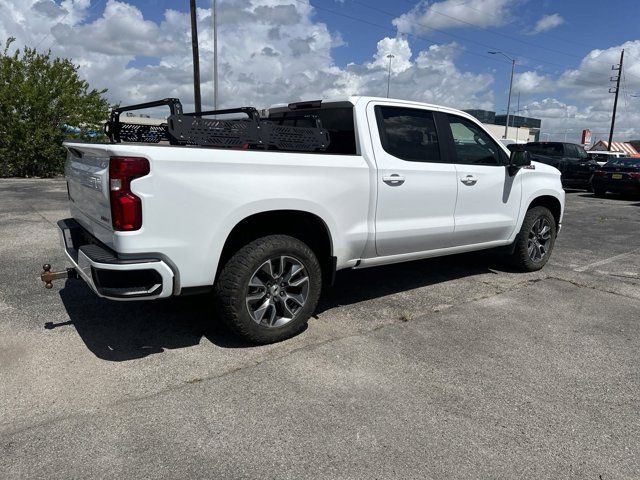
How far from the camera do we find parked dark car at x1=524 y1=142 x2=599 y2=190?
17.7 meters

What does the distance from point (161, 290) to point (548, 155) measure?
57.4 feet

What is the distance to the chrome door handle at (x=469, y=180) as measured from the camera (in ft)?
16.4

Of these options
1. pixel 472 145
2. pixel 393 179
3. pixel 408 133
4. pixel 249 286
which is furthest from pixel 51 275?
pixel 472 145

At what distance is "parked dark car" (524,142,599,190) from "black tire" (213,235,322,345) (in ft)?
51.5

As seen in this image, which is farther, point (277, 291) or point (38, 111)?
point (38, 111)

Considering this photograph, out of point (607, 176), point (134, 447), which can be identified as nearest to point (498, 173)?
point (134, 447)

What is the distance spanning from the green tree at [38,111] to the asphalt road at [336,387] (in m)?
12.6

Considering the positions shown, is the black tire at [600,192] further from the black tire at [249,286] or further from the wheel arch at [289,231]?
the black tire at [249,286]

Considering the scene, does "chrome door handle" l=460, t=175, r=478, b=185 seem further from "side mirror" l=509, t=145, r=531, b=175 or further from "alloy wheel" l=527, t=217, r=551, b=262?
"alloy wheel" l=527, t=217, r=551, b=262

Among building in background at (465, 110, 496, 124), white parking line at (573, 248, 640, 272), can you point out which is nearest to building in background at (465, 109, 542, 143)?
building in background at (465, 110, 496, 124)

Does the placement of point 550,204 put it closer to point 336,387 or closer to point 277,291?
point 277,291

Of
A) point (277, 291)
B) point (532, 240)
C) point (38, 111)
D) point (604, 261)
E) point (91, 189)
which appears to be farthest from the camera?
point (38, 111)

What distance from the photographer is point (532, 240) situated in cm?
Result: 615

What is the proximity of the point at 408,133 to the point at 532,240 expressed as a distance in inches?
98.5
